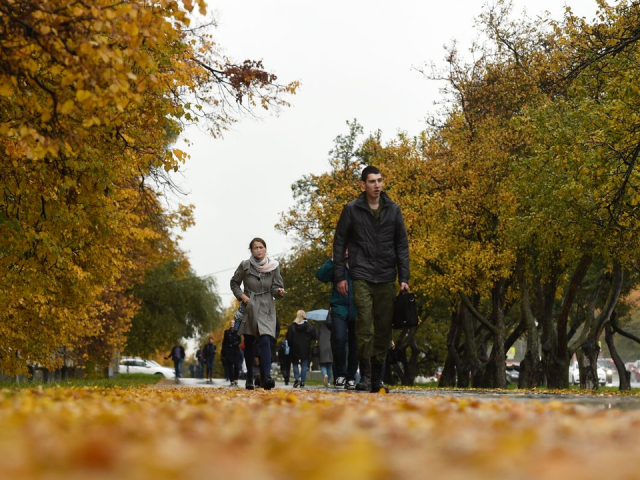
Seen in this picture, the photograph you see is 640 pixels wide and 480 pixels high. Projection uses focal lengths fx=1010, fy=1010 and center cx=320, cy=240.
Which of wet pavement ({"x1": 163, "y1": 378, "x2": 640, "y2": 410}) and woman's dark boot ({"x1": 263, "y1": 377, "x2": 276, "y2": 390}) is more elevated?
woman's dark boot ({"x1": 263, "y1": 377, "x2": 276, "y2": 390})

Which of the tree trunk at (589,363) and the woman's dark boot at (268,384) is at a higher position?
the tree trunk at (589,363)

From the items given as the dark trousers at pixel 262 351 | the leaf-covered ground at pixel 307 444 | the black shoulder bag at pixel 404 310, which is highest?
the black shoulder bag at pixel 404 310

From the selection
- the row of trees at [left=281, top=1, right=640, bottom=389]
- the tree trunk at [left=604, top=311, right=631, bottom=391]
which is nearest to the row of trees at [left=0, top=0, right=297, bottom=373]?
the row of trees at [left=281, top=1, right=640, bottom=389]

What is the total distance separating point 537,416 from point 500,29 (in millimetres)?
28880

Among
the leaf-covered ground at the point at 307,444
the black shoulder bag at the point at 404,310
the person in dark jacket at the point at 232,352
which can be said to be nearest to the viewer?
the leaf-covered ground at the point at 307,444

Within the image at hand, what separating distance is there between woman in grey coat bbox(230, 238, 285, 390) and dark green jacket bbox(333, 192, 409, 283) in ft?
7.40

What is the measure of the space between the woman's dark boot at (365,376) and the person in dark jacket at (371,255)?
1 cm

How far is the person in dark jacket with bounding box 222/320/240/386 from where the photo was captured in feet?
71.4

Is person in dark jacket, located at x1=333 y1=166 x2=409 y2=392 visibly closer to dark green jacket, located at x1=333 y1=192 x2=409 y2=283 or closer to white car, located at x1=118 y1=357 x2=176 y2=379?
dark green jacket, located at x1=333 y1=192 x2=409 y2=283

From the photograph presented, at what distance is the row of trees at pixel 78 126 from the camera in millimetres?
8203

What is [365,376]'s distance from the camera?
11891 mm

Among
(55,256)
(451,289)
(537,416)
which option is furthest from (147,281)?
(537,416)

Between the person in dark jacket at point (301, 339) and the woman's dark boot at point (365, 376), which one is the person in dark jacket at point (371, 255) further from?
the person in dark jacket at point (301, 339)

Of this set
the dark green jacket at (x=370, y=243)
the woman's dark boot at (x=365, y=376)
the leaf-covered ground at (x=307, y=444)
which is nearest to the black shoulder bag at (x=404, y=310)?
the dark green jacket at (x=370, y=243)
